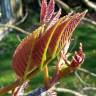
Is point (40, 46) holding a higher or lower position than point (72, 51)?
higher

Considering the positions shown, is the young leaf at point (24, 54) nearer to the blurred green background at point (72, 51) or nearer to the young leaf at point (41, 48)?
the young leaf at point (41, 48)

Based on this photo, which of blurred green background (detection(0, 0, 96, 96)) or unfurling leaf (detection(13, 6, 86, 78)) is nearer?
unfurling leaf (detection(13, 6, 86, 78))

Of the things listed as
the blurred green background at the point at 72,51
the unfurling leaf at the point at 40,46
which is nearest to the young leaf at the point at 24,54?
the unfurling leaf at the point at 40,46

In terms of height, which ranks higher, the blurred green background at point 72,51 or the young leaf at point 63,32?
the young leaf at point 63,32

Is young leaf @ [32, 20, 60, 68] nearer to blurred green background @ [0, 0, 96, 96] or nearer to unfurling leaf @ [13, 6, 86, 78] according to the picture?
unfurling leaf @ [13, 6, 86, 78]

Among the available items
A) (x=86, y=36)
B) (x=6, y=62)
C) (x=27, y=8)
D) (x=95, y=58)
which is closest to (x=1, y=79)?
(x=6, y=62)

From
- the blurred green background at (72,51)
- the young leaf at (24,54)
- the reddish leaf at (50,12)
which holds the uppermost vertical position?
the reddish leaf at (50,12)

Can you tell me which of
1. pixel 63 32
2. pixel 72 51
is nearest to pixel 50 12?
pixel 63 32

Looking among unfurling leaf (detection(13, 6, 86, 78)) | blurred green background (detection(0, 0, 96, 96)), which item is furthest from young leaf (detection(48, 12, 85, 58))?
blurred green background (detection(0, 0, 96, 96))

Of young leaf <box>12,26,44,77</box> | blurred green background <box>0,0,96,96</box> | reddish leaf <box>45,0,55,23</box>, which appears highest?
reddish leaf <box>45,0,55,23</box>

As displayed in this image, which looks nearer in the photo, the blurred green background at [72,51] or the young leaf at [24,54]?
the young leaf at [24,54]

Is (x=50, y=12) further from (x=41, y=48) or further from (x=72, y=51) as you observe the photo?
(x=72, y=51)

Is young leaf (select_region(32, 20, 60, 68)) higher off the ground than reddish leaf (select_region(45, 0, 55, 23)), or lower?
lower
